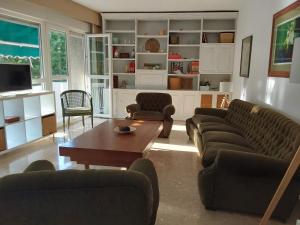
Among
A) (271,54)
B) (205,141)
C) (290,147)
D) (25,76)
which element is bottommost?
(205,141)

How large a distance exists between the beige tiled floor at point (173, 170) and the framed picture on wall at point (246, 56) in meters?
1.64

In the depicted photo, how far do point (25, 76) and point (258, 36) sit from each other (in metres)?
3.79

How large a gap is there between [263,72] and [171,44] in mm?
2868

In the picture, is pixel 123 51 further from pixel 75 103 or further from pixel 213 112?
pixel 213 112

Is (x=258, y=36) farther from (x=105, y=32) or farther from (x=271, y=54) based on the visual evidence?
(x=105, y=32)

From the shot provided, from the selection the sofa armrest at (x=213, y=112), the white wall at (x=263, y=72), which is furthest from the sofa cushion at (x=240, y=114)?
the white wall at (x=263, y=72)

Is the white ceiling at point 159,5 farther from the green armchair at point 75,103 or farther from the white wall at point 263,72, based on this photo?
the green armchair at point 75,103

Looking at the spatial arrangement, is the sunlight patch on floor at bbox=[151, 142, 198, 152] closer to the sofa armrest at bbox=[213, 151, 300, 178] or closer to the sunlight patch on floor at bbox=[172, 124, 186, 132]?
the sunlight patch on floor at bbox=[172, 124, 186, 132]

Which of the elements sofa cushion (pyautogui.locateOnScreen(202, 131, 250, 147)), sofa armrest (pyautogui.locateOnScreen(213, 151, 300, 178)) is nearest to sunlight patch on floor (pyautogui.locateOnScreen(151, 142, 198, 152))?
sofa cushion (pyautogui.locateOnScreen(202, 131, 250, 147))

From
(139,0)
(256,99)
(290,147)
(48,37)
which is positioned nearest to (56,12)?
(48,37)

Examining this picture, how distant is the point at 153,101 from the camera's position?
4793 millimetres

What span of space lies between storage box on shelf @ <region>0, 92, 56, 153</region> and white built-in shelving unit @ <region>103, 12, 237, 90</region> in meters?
2.45

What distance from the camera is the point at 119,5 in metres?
5.12

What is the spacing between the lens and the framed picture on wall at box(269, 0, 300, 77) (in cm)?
253
